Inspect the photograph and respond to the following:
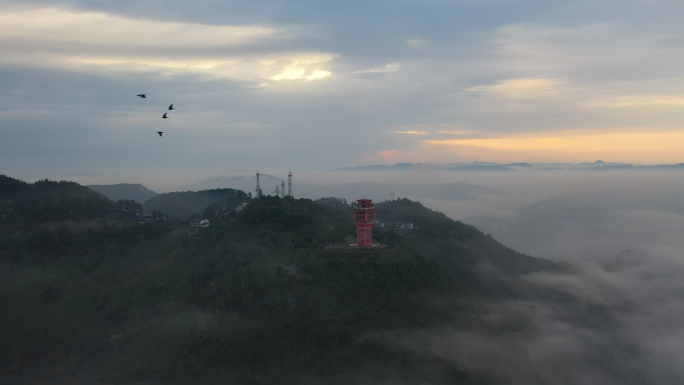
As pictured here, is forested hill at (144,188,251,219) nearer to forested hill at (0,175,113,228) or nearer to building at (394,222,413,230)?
forested hill at (0,175,113,228)

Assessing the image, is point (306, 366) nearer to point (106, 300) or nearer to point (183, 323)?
point (183, 323)

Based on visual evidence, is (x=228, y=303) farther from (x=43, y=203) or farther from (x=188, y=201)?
(x=188, y=201)

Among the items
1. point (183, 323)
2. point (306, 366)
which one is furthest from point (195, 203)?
point (306, 366)

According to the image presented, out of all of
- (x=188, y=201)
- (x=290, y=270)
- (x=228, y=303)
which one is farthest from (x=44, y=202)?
(x=188, y=201)

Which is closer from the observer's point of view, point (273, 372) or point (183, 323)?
point (273, 372)

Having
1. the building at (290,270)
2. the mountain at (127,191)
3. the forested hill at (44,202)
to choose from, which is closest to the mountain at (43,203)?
the forested hill at (44,202)

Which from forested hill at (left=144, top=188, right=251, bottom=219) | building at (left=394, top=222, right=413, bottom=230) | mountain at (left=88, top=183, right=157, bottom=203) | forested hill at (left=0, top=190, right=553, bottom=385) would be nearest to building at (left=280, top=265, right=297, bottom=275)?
forested hill at (left=0, top=190, right=553, bottom=385)
